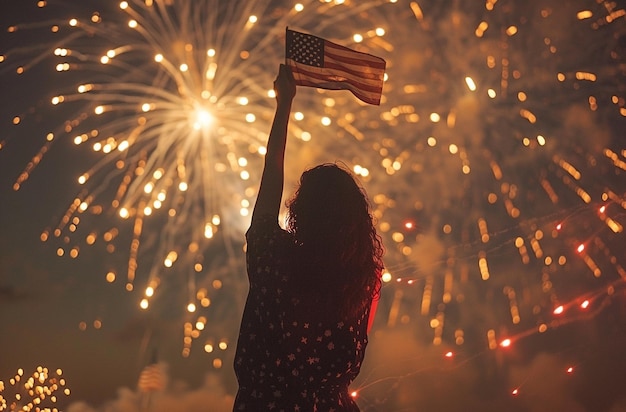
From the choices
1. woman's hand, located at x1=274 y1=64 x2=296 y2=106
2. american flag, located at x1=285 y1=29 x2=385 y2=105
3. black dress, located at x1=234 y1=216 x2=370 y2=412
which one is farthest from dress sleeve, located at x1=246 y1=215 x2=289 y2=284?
american flag, located at x1=285 y1=29 x2=385 y2=105

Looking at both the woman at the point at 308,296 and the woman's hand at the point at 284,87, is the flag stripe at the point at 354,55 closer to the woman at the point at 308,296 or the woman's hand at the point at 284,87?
the woman's hand at the point at 284,87

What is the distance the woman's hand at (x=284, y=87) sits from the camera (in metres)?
2.79

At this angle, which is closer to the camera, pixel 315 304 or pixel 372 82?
pixel 315 304

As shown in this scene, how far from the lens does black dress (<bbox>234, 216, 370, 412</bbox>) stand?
217cm

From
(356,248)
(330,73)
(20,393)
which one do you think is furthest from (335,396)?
(20,393)

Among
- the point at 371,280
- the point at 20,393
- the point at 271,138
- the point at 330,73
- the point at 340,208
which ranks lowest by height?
the point at 371,280

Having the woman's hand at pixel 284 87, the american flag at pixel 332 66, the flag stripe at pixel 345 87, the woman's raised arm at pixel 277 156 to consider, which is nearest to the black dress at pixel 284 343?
the woman's raised arm at pixel 277 156

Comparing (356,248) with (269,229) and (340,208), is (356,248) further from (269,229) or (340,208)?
(269,229)

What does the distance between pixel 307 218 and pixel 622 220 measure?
867 cm

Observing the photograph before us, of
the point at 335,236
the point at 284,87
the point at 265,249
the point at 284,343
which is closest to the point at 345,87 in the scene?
the point at 284,87

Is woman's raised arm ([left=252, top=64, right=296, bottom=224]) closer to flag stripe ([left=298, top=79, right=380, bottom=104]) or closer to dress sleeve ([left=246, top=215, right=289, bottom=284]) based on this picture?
dress sleeve ([left=246, top=215, right=289, bottom=284])

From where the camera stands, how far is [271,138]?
8.57 ft

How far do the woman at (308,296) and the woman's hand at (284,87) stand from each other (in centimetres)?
43

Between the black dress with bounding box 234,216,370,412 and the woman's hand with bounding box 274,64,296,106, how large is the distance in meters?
0.67
